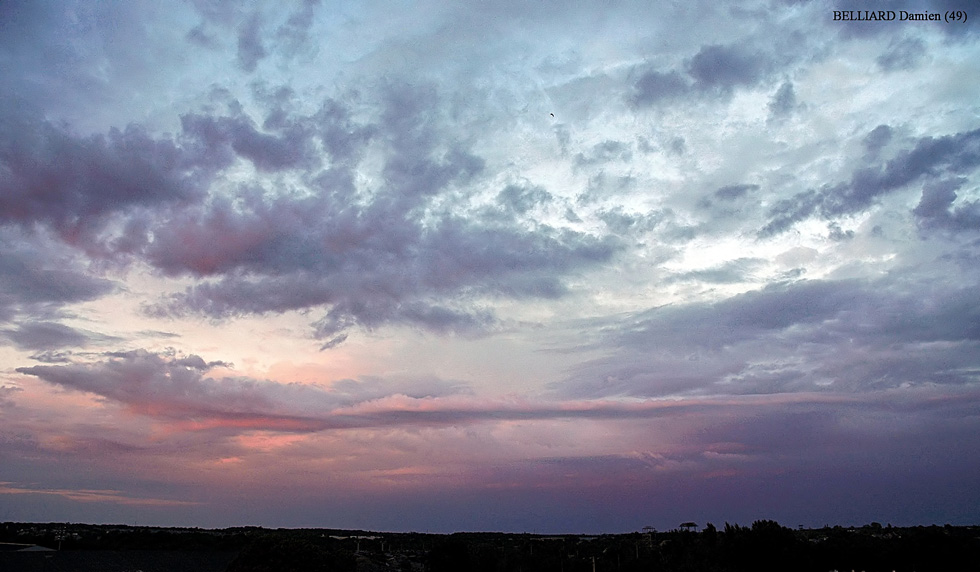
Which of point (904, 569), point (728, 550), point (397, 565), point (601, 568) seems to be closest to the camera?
point (904, 569)

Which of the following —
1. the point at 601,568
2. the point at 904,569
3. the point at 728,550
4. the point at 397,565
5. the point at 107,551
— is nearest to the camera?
the point at 904,569

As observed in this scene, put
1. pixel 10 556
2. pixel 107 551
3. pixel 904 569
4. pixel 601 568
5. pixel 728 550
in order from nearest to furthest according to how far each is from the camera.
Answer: pixel 904 569 → pixel 728 550 → pixel 601 568 → pixel 10 556 → pixel 107 551

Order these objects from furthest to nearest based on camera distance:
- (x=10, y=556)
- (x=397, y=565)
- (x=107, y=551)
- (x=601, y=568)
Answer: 1. (x=107, y=551)
2. (x=397, y=565)
3. (x=10, y=556)
4. (x=601, y=568)

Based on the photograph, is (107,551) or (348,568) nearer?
(348,568)

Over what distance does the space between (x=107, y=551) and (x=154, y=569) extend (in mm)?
20753

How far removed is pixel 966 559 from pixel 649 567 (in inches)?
827

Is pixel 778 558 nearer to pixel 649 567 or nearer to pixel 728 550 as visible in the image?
pixel 728 550

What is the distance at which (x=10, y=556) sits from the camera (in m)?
65.5

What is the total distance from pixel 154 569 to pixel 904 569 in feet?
206

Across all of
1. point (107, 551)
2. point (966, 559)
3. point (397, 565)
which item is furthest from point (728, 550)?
point (107, 551)

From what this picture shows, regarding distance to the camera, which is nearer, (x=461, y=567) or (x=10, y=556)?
(x=461, y=567)

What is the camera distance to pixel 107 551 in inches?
3214

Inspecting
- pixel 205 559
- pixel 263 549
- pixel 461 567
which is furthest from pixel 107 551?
pixel 461 567

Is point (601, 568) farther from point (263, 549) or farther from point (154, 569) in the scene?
point (154, 569)
